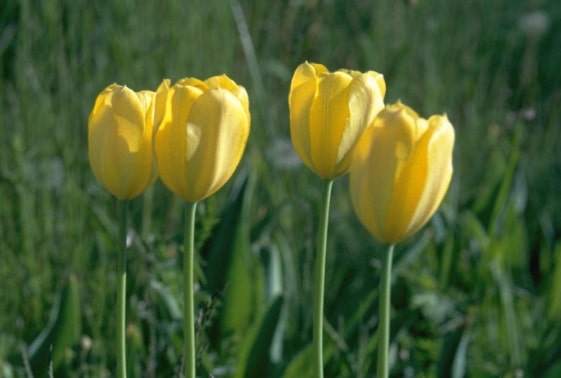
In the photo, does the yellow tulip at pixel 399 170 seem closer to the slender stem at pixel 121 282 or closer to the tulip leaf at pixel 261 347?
the slender stem at pixel 121 282

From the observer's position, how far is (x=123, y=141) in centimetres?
99

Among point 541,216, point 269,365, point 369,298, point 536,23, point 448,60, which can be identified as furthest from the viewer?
point 536,23

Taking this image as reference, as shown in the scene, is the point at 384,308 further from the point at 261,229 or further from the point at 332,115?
the point at 261,229

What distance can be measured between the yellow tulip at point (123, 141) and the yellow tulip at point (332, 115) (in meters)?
0.15

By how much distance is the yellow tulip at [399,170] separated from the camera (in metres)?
0.91

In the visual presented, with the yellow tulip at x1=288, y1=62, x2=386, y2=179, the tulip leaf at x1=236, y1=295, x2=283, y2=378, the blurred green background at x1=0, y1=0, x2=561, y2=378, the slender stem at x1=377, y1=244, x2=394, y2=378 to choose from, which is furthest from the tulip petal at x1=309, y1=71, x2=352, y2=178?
the tulip leaf at x1=236, y1=295, x2=283, y2=378

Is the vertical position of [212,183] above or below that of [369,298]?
above

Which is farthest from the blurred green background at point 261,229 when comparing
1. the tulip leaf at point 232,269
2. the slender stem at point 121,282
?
the slender stem at point 121,282

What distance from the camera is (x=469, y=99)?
3.18m

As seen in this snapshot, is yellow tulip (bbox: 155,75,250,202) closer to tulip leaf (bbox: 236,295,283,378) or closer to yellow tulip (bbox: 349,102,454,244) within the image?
yellow tulip (bbox: 349,102,454,244)

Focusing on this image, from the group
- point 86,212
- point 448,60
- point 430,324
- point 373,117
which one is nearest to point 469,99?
point 448,60

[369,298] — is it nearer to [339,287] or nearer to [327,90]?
[339,287]

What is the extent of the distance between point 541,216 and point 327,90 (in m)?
2.20

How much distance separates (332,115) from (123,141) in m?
0.20
